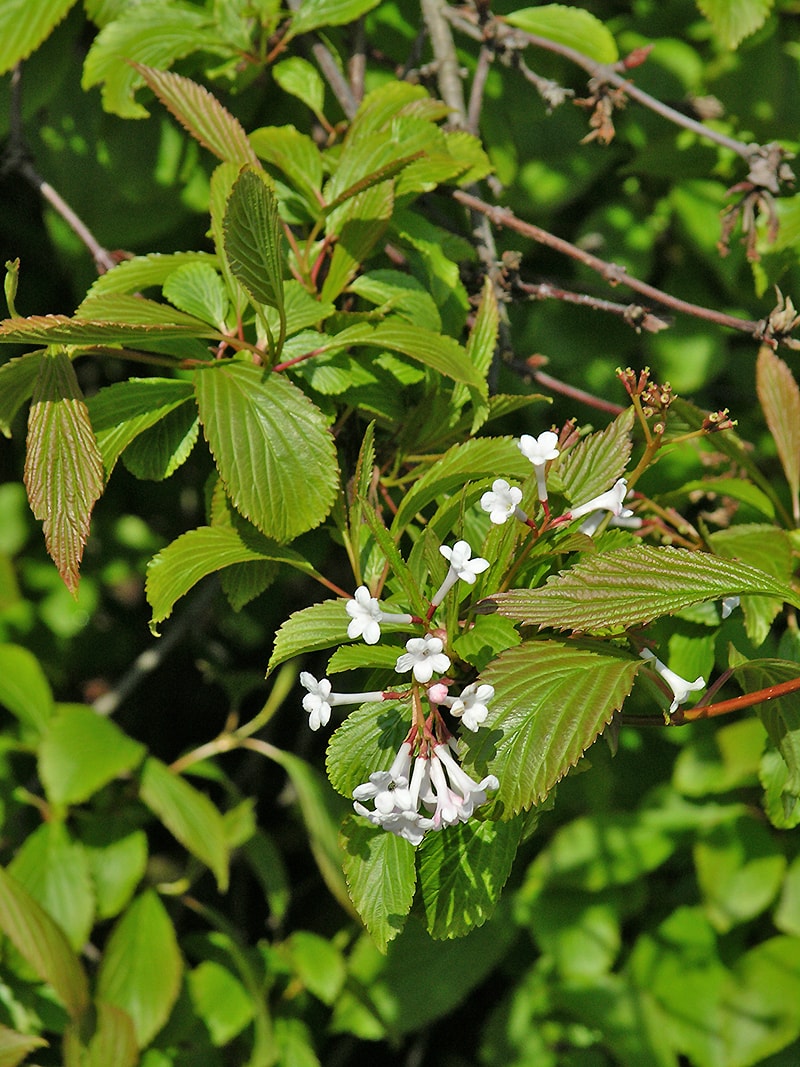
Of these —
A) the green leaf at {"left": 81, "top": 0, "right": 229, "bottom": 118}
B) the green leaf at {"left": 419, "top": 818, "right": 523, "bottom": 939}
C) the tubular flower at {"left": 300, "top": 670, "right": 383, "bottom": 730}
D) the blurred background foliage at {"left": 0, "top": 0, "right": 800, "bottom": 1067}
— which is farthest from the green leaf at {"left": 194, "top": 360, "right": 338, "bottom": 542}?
the green leaf at {"left": 81, "top": 0, "right": 229, "bottom": 118}

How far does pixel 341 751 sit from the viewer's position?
76 centimetres

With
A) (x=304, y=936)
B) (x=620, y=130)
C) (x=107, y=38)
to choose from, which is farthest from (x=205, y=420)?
(x=304, y=936)

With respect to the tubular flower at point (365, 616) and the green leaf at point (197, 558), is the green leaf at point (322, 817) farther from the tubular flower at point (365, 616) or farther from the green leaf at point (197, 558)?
the tubular flower at point (365, 616)

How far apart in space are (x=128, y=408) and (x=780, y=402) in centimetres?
72

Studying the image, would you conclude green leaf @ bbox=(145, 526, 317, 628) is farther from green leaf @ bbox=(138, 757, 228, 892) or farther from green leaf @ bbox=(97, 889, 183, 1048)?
green leaf @ bbox=(97, 889, 183, 1048)

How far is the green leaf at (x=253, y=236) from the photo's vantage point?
782 millimetres

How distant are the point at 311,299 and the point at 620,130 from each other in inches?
30.8

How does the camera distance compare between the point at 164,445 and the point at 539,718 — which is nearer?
the point at 539,718

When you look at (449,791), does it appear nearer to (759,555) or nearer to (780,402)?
(759,555)

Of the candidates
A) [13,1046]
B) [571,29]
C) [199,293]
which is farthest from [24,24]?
[13,1046]

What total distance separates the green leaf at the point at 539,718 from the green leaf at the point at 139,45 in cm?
82

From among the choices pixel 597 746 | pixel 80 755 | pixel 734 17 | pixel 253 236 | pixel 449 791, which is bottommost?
pixel 597 746

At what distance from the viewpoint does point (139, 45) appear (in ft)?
3.87

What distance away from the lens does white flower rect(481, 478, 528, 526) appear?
736 millimetres
